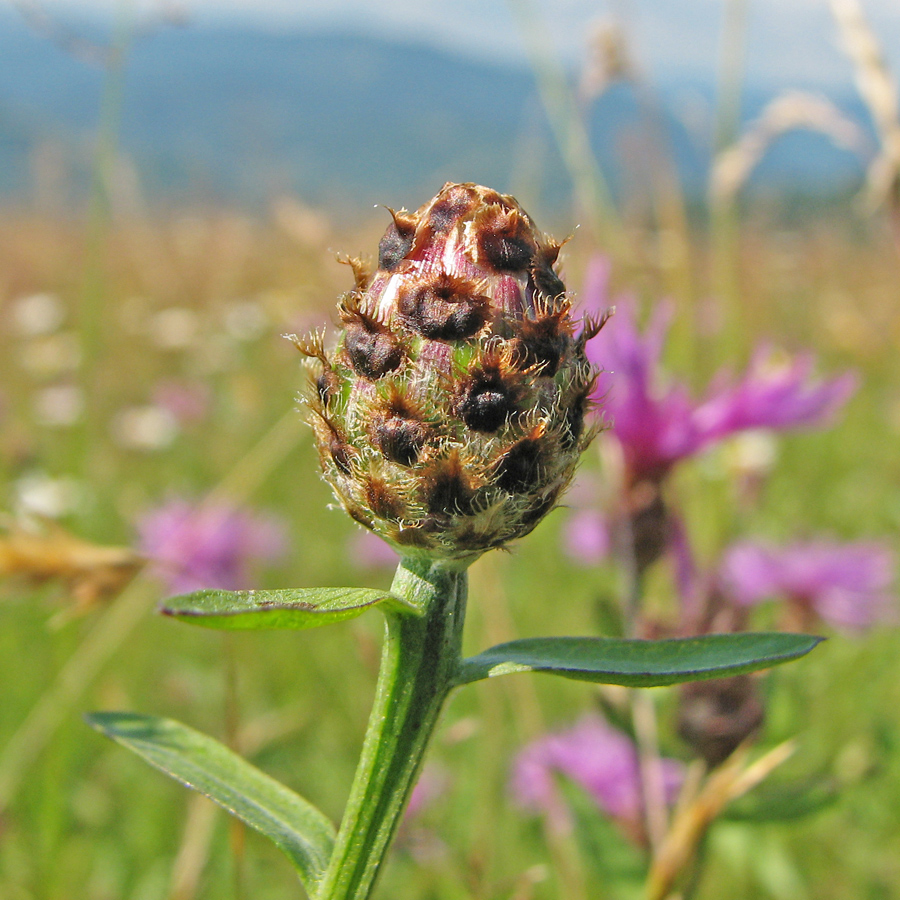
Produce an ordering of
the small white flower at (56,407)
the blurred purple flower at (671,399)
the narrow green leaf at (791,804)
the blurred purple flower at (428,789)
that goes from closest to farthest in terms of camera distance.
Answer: the narrow green leaf at (791,804), the blurred purple flower at (671,399), the blurred purple flower at (428,789), the small white flower at (56,407)

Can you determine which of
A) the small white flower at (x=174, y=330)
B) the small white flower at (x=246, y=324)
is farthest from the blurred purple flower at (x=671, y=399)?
the small white flower at (x=174, y=330)

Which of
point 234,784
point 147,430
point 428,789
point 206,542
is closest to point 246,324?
point 147,430

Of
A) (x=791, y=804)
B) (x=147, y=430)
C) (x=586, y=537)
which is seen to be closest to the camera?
(x=791, y=804)

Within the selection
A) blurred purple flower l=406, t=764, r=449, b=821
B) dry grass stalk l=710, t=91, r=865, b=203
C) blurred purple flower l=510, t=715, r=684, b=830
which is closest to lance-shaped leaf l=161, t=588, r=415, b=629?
blurred purple flower l=510, t=715, r=684, b=830

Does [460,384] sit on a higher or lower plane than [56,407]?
lower

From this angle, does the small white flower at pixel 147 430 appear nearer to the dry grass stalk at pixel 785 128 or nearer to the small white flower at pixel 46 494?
the small white flower at pixel 46 494

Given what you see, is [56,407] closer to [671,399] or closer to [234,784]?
[671,399]
